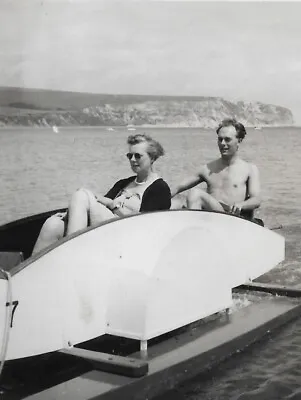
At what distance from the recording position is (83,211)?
243 cm

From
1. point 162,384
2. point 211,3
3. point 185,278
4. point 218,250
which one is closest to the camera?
point 162,384

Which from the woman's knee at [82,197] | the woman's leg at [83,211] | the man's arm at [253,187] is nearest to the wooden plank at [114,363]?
the woman's leg at [83,211]

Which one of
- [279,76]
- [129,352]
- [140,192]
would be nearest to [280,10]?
[279,76]

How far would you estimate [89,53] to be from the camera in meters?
4.22

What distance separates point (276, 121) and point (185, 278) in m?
2.67

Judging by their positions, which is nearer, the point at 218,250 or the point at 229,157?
the point at 218,250

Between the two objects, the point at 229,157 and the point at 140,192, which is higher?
the point at 229,157

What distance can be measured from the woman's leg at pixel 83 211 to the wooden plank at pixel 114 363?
459 millimetres

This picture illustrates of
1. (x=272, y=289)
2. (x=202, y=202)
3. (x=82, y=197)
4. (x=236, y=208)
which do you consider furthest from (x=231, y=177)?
(x=82, y=197)

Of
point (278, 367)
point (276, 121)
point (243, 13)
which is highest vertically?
point (243, 13)

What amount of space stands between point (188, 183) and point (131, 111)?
112 cm

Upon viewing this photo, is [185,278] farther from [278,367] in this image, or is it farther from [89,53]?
[89,53]

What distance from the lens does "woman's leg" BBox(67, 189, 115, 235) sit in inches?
94.1

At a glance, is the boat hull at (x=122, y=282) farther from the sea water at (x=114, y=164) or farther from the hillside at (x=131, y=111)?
the hillside at (x=131, y=111)
